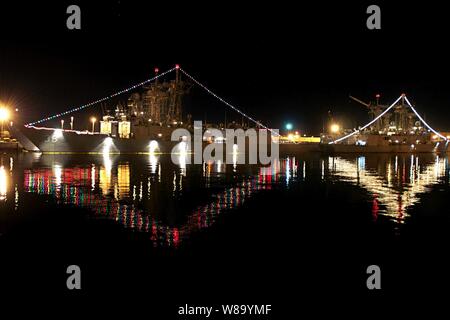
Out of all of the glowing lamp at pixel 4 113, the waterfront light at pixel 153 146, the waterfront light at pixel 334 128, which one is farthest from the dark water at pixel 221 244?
the waterfront light at pixel 334 128

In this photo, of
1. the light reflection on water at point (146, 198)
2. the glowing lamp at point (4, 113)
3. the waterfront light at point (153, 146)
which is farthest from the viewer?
the glowing lamp at point (4, 113)

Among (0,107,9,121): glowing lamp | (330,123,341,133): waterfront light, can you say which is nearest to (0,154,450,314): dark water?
(0,107,9,121): glowing lamp

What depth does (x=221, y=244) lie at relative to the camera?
8.38 meters

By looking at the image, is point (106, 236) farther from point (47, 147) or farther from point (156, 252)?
point (47, 147)

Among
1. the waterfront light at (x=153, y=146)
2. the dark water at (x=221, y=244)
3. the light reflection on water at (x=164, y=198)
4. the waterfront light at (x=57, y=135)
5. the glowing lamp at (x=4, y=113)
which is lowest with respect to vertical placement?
the dark water at (x=221, y=244)

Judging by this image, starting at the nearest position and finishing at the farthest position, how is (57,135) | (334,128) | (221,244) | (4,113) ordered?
(221,244) → (57,135) → (4,113) → (334,128)

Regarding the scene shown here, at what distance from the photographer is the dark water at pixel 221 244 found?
20.8 feet

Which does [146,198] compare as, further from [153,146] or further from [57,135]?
[153,146]

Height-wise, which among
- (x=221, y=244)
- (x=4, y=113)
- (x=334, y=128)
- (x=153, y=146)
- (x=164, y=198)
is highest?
(x=334, y=128)

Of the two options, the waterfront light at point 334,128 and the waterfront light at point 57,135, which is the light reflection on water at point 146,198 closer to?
the waterfront light at point 57,135

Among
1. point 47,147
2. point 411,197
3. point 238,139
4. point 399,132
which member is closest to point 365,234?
point 411,197

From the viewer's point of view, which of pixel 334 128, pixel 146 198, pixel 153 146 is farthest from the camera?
pixel 334 128

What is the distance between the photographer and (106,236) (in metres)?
8.93

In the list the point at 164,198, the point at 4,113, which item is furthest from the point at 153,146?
the point at 164,198
